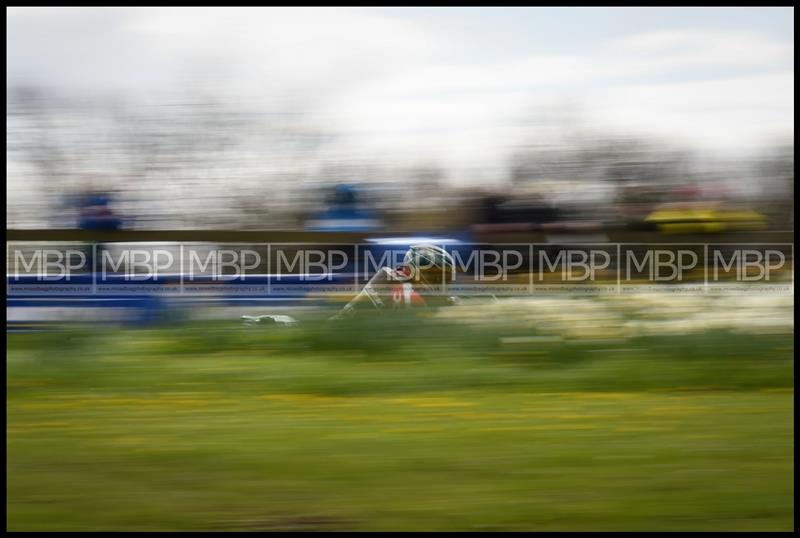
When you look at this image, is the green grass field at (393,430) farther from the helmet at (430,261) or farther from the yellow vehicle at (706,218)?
the yellow vehicle at (706,218)

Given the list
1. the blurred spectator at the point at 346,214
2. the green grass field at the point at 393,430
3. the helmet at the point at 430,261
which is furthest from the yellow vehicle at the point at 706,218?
the blurred spectator at the point at 346,214

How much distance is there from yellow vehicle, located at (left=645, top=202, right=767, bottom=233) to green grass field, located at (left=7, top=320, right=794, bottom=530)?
0.77 meters

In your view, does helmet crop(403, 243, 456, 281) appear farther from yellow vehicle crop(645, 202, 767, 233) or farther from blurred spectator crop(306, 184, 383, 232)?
yellow vehicle crop(645, 202, 767, 233)

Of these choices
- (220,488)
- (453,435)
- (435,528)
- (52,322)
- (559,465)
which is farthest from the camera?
(52,322)

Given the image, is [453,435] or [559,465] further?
[453,435]

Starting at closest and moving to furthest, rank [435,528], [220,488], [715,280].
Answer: [435,528] → [220,488] → [715,280]

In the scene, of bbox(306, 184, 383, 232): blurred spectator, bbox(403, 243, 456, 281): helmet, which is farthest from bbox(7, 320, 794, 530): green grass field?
bbox(306, 184, 383, 232): blurred spectator

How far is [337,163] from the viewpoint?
6109mm

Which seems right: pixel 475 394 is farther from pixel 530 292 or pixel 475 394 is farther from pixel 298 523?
pixel 298 523

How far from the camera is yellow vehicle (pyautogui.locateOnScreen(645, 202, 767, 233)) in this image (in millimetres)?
6234

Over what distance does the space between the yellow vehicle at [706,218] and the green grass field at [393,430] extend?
774 millimetres

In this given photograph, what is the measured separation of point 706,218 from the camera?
6254 mm

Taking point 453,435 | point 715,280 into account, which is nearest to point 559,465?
point 453,435

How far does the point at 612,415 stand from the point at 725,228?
1.93m
